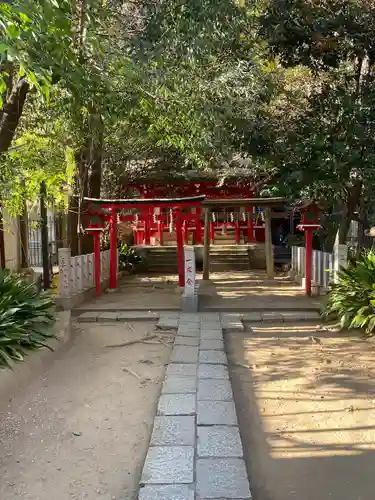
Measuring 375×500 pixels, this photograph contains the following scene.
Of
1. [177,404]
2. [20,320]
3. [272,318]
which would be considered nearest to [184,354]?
[177,404]

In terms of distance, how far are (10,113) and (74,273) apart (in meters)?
3.96

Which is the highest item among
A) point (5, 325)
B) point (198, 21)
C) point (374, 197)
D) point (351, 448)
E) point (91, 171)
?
point (198, 21)

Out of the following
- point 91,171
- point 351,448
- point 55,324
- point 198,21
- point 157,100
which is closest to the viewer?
point 351,448

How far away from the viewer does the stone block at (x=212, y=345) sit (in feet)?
21.6

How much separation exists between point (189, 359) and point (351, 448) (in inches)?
103

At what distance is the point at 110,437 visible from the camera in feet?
13.1

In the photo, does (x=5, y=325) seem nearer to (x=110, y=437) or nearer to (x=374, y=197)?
(x=110, y=437)

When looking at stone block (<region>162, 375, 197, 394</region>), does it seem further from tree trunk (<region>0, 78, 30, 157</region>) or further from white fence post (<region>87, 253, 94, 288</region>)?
white fence post (<region>87, 253, 94, 288</region>)

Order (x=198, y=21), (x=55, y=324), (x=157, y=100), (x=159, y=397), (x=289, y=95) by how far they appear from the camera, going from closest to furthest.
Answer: (x=159, y=397) < (x=198, y=21) < (x=157, y=100) < (x=55, y=324) < (x=289, y=95)

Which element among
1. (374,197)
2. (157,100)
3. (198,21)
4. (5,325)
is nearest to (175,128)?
(157,100)

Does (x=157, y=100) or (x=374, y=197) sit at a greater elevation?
(x=157, y=100)

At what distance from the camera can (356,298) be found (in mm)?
7773

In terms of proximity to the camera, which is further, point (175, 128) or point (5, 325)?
point (175, 128)

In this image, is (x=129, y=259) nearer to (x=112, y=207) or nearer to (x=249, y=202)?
(x=112, y=207)
